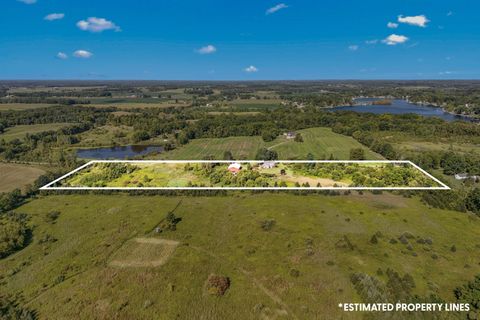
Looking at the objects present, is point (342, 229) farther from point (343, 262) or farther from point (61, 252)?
point (61, 252)

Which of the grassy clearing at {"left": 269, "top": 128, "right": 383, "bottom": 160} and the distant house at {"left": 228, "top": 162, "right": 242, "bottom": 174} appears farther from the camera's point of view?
the grassy clearing at {"left": 269, "top": 128, "right": 383, "bottom": 160}

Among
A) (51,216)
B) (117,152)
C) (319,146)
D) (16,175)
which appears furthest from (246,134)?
(51,216)

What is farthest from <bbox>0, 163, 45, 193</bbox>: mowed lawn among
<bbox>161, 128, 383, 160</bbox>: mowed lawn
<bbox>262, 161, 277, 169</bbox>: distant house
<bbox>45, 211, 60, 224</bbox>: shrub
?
<bbox>262, 161, 277, 169</bbox>: distant house

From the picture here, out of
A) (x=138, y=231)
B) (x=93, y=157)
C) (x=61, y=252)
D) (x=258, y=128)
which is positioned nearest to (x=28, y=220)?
(x=61, y=252)

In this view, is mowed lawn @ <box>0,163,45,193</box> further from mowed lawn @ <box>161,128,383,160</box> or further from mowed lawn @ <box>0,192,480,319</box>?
mowed lawn @ <box>161,128,383,160</box>

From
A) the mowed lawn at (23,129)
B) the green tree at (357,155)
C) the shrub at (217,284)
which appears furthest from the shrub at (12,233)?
the mowed lawn at (23,129)

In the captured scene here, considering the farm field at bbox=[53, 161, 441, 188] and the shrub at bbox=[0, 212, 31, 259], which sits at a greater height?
the farm field at bbox=[53, 161, 441, 188]

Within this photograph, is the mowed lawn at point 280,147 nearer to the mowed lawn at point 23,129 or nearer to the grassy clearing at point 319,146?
the grassy clearing at point 319,146
